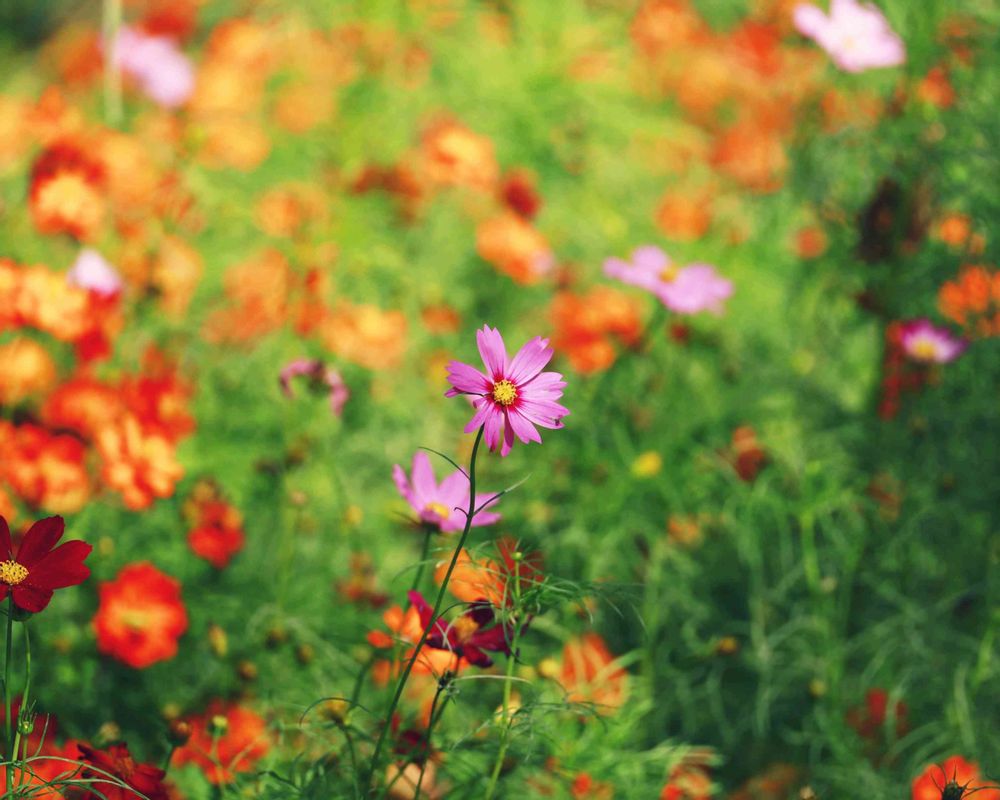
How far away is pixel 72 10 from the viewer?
341 centimetres

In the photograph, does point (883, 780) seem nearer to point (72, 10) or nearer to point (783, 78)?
point (783, 78)

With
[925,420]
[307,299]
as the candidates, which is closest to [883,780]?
[925,420]

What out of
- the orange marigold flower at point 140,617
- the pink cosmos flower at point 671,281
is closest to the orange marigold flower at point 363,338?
the pink cosmos flower at point 671,281

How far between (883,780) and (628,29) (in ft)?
7.29

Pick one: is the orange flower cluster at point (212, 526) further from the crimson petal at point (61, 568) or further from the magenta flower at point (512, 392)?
the magenta flower at point (512, 392)

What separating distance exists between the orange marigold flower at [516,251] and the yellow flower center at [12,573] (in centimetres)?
119

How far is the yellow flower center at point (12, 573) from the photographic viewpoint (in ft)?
2.42

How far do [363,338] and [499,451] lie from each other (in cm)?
63

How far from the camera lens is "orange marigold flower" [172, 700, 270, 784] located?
1.04 meters

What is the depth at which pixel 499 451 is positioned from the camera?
1.11m

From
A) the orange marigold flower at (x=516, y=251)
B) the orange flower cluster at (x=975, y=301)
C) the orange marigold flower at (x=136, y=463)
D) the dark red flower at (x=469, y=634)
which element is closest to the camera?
the dark red flower at (x=469, y=634)

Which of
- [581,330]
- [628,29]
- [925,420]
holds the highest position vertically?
[628,29]

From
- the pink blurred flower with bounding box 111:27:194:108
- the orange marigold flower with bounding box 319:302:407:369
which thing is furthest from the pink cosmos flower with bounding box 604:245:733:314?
the pink blurred flower with bounding box 111:27:194:108

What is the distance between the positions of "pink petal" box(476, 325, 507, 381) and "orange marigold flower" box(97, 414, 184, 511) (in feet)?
1.82
